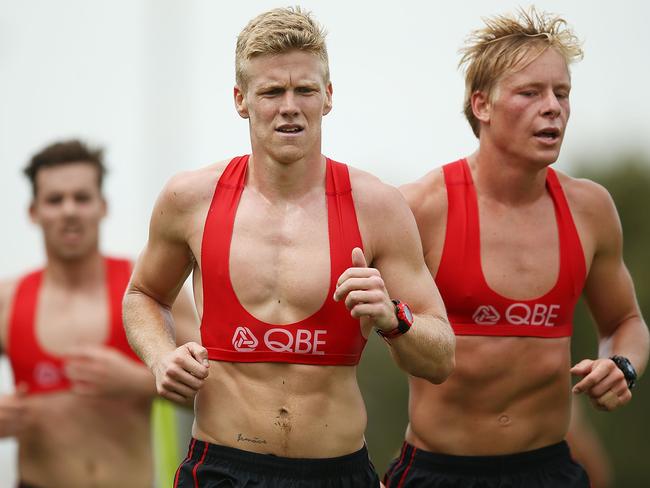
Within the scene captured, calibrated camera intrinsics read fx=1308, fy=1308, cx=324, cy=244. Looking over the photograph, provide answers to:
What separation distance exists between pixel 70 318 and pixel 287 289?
3348 mm

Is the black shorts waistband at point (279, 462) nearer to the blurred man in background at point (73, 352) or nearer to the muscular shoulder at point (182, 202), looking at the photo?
the muscular shoulder at point (182, 202)

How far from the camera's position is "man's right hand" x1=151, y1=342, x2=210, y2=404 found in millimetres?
5035

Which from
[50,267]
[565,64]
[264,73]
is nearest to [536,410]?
[565,64]

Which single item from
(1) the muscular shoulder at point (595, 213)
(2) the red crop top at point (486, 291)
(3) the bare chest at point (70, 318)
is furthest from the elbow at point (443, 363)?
(3) the bare chest at point (70, 318)

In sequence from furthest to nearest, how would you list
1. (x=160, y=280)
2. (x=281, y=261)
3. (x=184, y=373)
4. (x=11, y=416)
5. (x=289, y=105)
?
(x=11, y=416), (x=160, y=280), (x=281, y=261), (x=289, y=105), (x=184, y=373)

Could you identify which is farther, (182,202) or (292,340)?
(182,202)

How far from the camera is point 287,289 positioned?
5.32 m

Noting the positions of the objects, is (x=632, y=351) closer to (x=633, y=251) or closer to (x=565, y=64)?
(x=565, y=64)

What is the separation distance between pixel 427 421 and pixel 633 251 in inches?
827

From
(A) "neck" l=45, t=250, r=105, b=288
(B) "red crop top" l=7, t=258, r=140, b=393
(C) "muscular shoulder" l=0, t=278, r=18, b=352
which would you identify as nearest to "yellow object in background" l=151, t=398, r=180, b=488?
(B) "red crop top" l=7, t=258, r=140, b=393

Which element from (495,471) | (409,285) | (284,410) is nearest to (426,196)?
(409,285)

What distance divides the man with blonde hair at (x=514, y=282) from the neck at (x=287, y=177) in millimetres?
799

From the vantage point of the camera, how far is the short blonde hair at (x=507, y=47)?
6.29m

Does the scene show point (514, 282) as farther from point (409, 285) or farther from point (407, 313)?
point (407, 313)
